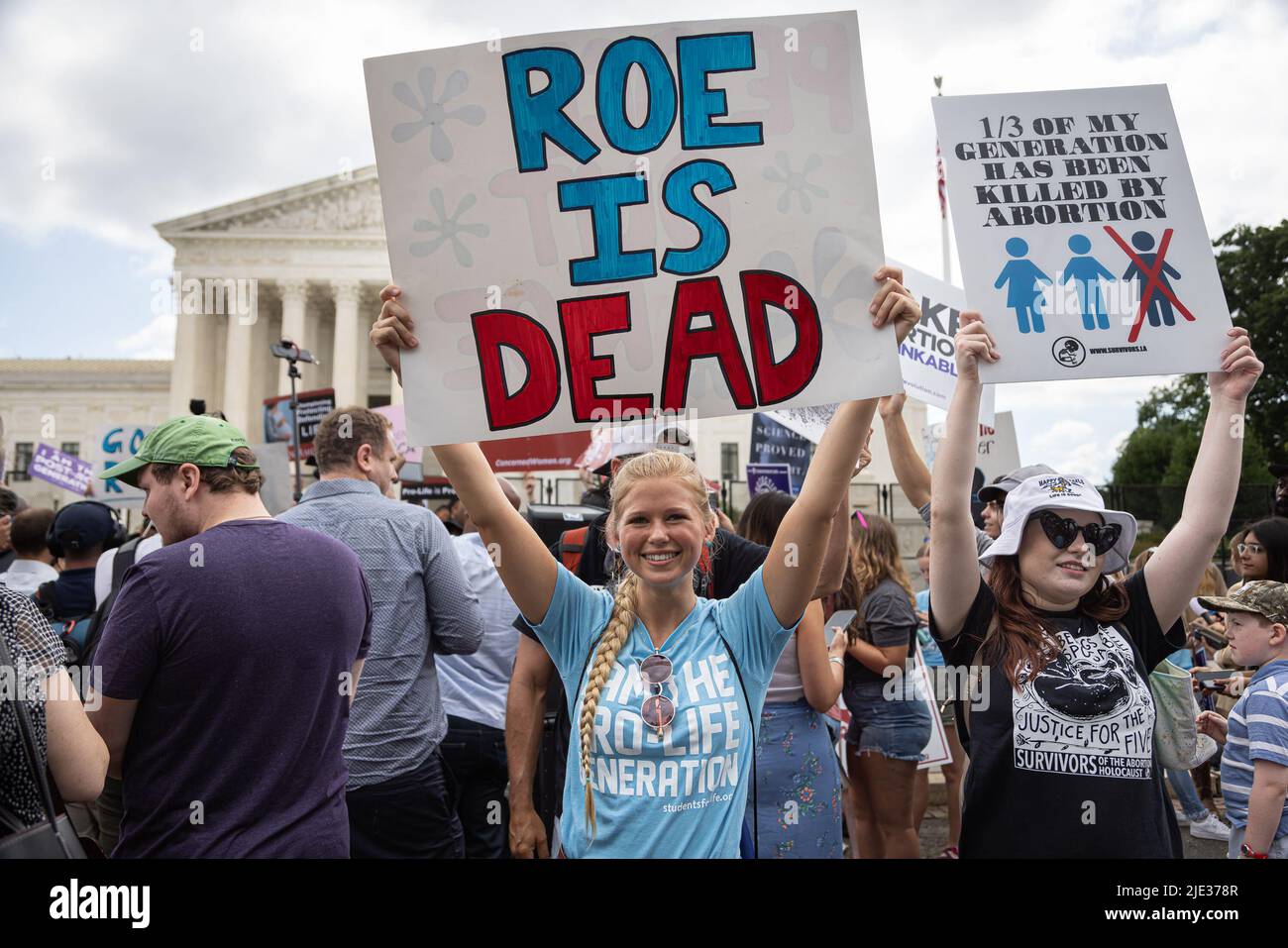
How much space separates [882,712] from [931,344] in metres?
1.97

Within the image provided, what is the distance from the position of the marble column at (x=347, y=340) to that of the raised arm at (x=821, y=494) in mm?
47238

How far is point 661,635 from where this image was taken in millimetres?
2148

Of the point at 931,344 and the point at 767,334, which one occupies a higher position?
the point at 931,344

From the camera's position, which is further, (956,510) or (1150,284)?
(1150,284)

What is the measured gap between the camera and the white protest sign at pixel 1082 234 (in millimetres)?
2557

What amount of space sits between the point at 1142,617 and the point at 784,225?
1.40 m

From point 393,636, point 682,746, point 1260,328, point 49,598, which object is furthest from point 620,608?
point 1260,328

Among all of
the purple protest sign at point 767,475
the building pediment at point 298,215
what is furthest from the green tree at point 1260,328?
the building pediment at point 298,215

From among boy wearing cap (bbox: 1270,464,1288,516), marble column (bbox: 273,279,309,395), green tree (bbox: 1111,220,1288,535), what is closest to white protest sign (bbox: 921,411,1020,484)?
boy wearing cap (bbox: 1270,464,1288,516)

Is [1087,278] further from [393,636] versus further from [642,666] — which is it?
[393,636]

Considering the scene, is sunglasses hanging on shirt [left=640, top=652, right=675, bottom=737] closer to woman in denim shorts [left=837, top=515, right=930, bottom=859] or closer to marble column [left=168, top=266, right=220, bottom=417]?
woman in denim shorts [left=837, top=515, right=930, bottom=859]

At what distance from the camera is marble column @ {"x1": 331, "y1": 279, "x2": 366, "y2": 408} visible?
4700 centimetres
